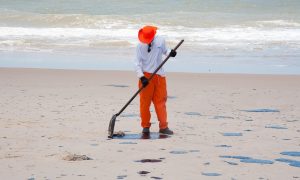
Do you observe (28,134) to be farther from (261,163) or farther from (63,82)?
(63,82)

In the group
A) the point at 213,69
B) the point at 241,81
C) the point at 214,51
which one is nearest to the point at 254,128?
the point at 241,81

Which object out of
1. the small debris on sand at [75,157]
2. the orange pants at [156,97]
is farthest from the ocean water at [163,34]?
the small debris on sand at [75,157]

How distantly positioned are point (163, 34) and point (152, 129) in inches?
654

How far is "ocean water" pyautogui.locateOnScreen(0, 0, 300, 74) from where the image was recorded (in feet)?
51.0

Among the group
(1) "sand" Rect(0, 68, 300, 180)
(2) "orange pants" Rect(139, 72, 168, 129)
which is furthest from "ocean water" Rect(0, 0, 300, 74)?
(2) "orange pants" Rect(139, 72, 168, 129)

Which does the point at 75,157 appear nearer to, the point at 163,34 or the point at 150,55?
the point at 150,55

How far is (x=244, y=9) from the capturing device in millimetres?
37344

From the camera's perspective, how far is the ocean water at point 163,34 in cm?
1553

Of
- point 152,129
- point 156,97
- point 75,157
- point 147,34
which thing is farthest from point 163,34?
point 75,157

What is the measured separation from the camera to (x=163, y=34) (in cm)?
2423

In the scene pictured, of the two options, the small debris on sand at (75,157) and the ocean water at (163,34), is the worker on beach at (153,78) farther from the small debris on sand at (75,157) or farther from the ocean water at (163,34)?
the ocean water at (163,34)

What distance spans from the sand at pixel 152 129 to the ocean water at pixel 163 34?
258 centimetres

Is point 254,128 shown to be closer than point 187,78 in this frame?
Yes

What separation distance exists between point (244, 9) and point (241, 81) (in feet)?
83.7
